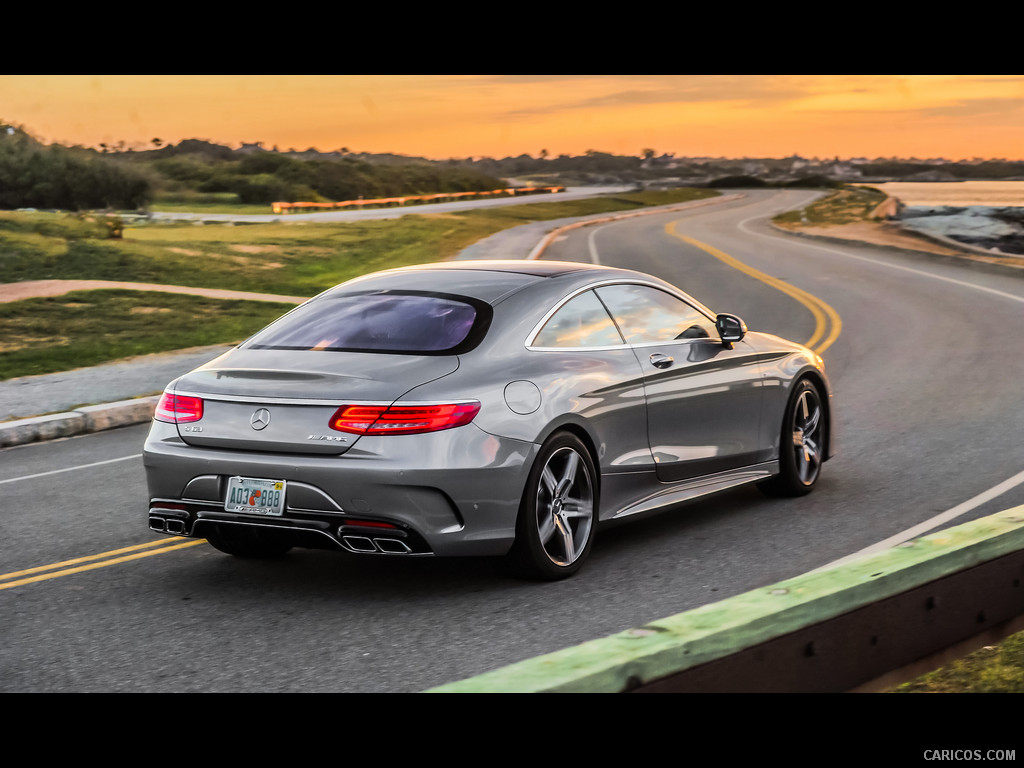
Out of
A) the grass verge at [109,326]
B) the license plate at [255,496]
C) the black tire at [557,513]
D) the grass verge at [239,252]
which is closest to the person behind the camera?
the license plate at [255,496]

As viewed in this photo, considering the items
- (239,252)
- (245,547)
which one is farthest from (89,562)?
(239,252)

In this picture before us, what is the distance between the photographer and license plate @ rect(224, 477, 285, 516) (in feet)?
19.7

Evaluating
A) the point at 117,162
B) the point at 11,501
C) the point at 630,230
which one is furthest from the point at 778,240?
the point at 11,501

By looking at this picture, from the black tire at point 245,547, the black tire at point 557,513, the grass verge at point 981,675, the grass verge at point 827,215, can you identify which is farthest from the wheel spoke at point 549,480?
the grass verge at point 827,215

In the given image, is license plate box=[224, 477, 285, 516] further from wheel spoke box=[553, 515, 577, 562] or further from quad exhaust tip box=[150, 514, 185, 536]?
wheel spoke box=[553, 515, 577, 562]

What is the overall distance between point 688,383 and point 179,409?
9.39 feet

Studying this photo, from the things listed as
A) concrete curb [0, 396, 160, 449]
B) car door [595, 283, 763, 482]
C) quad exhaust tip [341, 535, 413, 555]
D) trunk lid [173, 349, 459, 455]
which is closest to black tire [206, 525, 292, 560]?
trunk lid [173, 349, 459, 455]

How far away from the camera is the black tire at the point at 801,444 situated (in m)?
8.62

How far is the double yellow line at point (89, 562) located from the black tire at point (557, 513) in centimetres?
229

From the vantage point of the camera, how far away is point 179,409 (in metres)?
6.43

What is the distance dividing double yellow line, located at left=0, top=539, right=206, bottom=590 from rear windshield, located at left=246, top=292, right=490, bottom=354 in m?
1.41

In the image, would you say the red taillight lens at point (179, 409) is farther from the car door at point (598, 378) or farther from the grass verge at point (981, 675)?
the grass verge at point (981, 675)

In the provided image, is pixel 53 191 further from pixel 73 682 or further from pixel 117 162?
pixel 73 682

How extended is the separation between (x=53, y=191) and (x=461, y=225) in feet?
56.9
